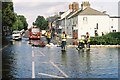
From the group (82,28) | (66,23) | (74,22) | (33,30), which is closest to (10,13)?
(33,30)

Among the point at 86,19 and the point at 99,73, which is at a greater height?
the point at 86,19

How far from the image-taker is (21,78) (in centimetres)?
1273

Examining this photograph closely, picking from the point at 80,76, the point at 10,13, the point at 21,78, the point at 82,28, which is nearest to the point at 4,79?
→ the point at 21,78

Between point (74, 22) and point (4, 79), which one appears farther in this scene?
point (74, 22)

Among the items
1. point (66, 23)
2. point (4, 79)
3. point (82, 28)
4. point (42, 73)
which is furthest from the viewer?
point (66, 23)

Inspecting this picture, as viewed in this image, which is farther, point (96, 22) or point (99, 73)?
point (96, 22)

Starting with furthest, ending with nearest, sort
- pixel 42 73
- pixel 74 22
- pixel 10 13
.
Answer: pixel 74 22
pixel 10 13
pixel 42 73

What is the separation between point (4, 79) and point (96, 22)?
70.3 metres

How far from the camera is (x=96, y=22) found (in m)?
81.7

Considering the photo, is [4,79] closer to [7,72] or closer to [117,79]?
[7,72]

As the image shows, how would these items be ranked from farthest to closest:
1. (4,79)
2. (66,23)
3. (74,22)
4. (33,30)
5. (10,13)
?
(66,23) < (74,22) < (33,30) < (10,13) < (4,79)

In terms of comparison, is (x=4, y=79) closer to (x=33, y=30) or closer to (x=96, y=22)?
(x=33, y=30)

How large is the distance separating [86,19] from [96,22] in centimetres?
267

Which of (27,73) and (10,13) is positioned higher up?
(10,13)
